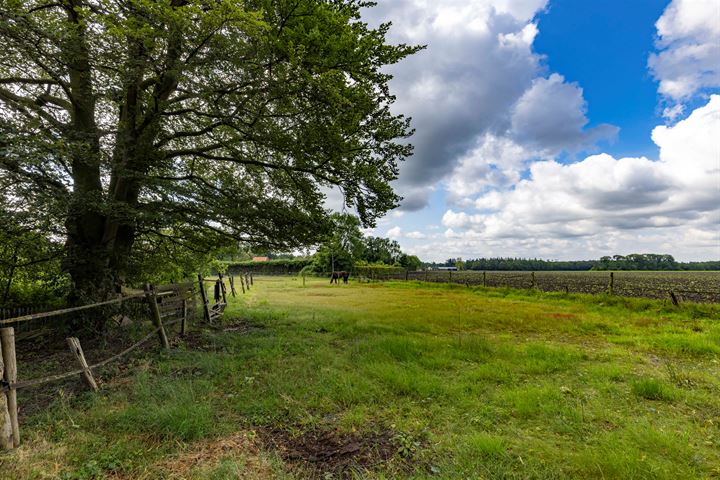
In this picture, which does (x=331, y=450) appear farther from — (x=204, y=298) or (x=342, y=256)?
(x=342, y=256)

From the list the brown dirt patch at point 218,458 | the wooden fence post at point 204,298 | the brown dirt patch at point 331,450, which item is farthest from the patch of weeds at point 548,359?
the wooden fence post at point 204,298

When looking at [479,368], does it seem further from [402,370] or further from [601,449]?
[601,449]

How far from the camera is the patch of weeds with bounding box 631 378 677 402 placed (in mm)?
5070

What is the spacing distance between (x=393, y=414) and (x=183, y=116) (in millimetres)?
9560

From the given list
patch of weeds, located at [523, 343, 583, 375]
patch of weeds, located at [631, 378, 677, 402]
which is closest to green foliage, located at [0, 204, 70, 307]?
patch of weeds, located at [523, 343, 583, 375]

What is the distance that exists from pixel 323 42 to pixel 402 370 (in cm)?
687

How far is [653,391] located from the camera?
202 inches

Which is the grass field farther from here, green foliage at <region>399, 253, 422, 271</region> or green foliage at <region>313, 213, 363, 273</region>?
green foliage at <region>399, 253, 422, 271</region>

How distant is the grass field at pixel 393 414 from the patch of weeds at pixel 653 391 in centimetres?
3

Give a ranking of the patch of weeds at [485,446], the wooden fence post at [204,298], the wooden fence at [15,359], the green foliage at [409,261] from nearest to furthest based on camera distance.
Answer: the patch of weeds at [485,446], the wooden fence at [15,359], the wooden fence post at [204,298], the green foliage at [409,261]

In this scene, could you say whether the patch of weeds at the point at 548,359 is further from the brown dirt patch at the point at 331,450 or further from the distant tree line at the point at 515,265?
the distant tree line at the point at 515,265

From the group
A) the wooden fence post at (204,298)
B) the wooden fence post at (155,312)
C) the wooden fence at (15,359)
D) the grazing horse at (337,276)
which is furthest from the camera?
the grazing horse at (337,276)

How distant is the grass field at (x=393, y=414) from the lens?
3467 millimetres

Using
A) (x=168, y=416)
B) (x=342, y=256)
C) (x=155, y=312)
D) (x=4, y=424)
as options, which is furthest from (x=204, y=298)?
(x=342, y=256)
